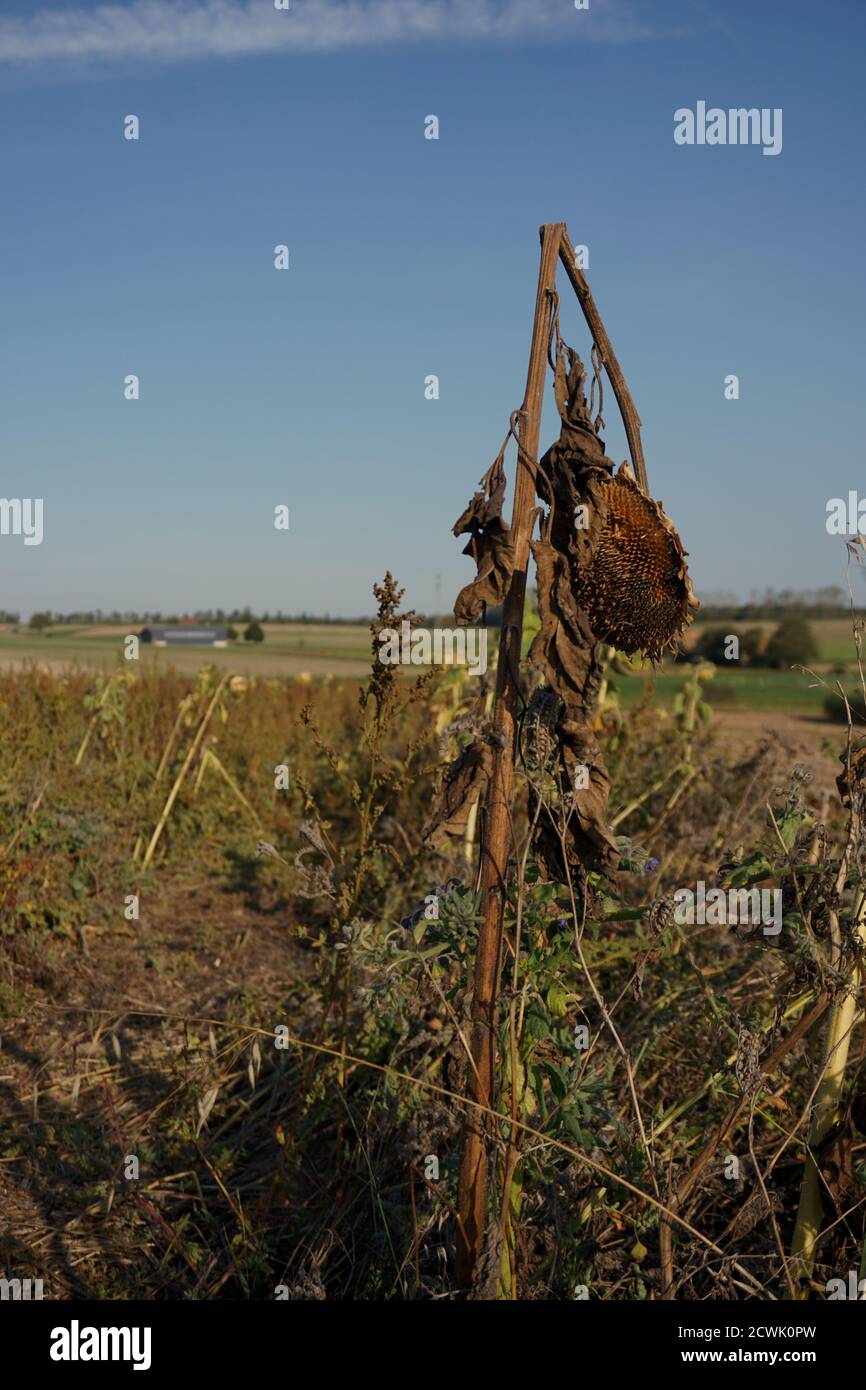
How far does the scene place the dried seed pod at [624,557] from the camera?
2.15 m

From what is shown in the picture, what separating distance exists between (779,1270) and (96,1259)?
1.82 m

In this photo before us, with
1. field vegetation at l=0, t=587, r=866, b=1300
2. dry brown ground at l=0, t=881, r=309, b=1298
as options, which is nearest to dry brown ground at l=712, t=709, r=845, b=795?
field vegetation at l=0, t=587, r=866, b=1300

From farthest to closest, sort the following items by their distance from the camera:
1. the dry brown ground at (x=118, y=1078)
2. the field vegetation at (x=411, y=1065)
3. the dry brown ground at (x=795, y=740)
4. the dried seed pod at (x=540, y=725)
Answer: the dry brown ground at (x=795, y=740)
the dry brown ground at (x=118, y=1078)
the field vegetation at (x=411, y=1065)
the dried seed pod at (x=540, y=725)

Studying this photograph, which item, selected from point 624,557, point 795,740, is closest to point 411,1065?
point 624,557

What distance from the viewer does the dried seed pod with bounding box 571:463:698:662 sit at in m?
2.15

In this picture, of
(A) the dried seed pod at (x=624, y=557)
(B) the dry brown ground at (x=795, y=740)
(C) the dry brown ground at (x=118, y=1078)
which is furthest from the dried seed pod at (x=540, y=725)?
(B) the dry brown ground at (x=795, y=740)

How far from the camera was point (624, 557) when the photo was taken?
2191mm

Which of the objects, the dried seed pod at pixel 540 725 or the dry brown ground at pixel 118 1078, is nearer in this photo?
the dried seed pod at pixel 540 725

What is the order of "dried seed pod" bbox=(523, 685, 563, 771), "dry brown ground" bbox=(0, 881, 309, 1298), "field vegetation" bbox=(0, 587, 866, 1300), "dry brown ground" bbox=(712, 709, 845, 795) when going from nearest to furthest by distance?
1. "dried seed pod" bbox=(523, 685, 563, 771)
2. "field vegetation" bbox=(0, 587, 866, 1300)
3. "dry brown ground" bbox=(0, 881, 309, 1298)
4. "dry brown ground" bbox=(712, 709, 845, 795)

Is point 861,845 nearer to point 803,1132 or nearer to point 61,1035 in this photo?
point 803,1132

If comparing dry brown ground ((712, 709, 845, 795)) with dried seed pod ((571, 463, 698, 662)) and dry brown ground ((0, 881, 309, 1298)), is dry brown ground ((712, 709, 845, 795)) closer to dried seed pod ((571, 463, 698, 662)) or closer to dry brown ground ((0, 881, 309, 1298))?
dried seed pod ((571, 463, 698, 662))

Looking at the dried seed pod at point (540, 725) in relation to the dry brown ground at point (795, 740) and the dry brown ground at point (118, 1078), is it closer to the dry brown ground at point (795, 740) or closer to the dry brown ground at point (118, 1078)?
the dry brown ground at point (118, 1078)

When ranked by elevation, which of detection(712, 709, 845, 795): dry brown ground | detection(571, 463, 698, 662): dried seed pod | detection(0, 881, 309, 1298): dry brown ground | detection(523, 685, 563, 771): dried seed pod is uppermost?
detection(571, 463, 698, 662): dried seed pod
